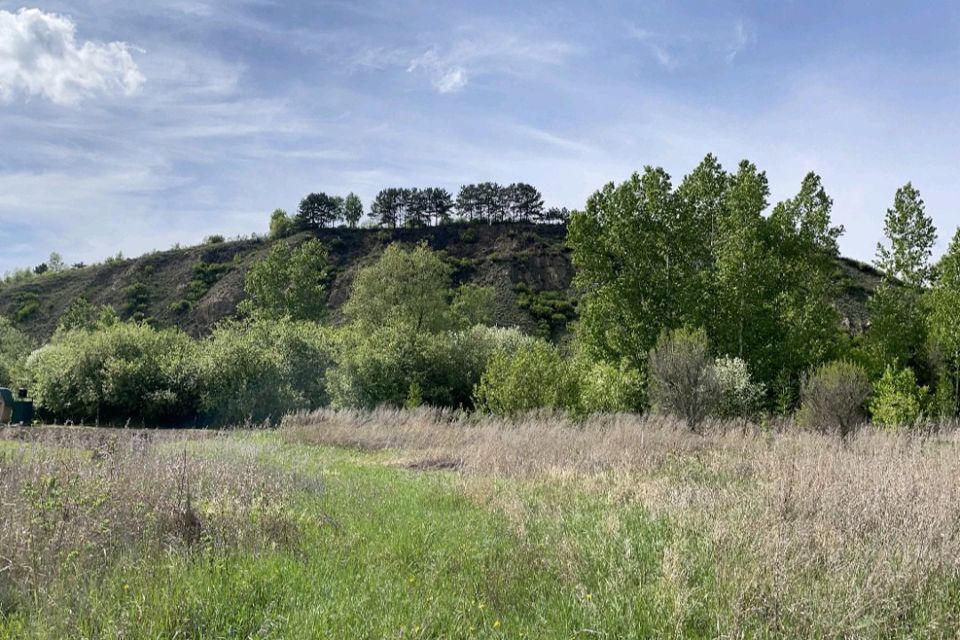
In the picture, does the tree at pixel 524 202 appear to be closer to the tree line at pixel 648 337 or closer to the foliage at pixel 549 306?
the foliage at pixel 549 306

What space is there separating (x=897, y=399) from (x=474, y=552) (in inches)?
772

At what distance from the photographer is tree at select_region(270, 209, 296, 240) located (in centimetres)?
7800

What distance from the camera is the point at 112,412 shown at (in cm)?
2473

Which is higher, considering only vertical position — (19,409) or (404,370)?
(404,370)

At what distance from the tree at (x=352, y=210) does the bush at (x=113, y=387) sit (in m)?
58.2

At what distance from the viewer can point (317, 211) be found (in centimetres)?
8069

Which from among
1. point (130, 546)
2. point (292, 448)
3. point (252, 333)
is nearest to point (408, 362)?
point (252, 333)

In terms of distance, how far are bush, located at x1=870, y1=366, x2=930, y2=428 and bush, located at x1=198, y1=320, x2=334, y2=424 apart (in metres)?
18.5

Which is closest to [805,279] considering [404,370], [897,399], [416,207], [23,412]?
[897,399]

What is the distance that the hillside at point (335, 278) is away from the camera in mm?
59719

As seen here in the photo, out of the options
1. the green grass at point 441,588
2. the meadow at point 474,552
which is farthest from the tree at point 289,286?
the green grass at point 441,588

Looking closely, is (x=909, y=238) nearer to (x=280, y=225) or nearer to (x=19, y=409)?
(x=19, y=409)

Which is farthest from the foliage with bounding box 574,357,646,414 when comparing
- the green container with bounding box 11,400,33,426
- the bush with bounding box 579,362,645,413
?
the green container with bounding box 11,400,33,426

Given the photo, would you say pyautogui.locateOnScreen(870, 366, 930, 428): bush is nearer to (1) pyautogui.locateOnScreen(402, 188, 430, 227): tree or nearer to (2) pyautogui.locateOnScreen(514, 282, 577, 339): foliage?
(2) pyautogui.locateOnScreen(514, 282, 577, 339): foliage
